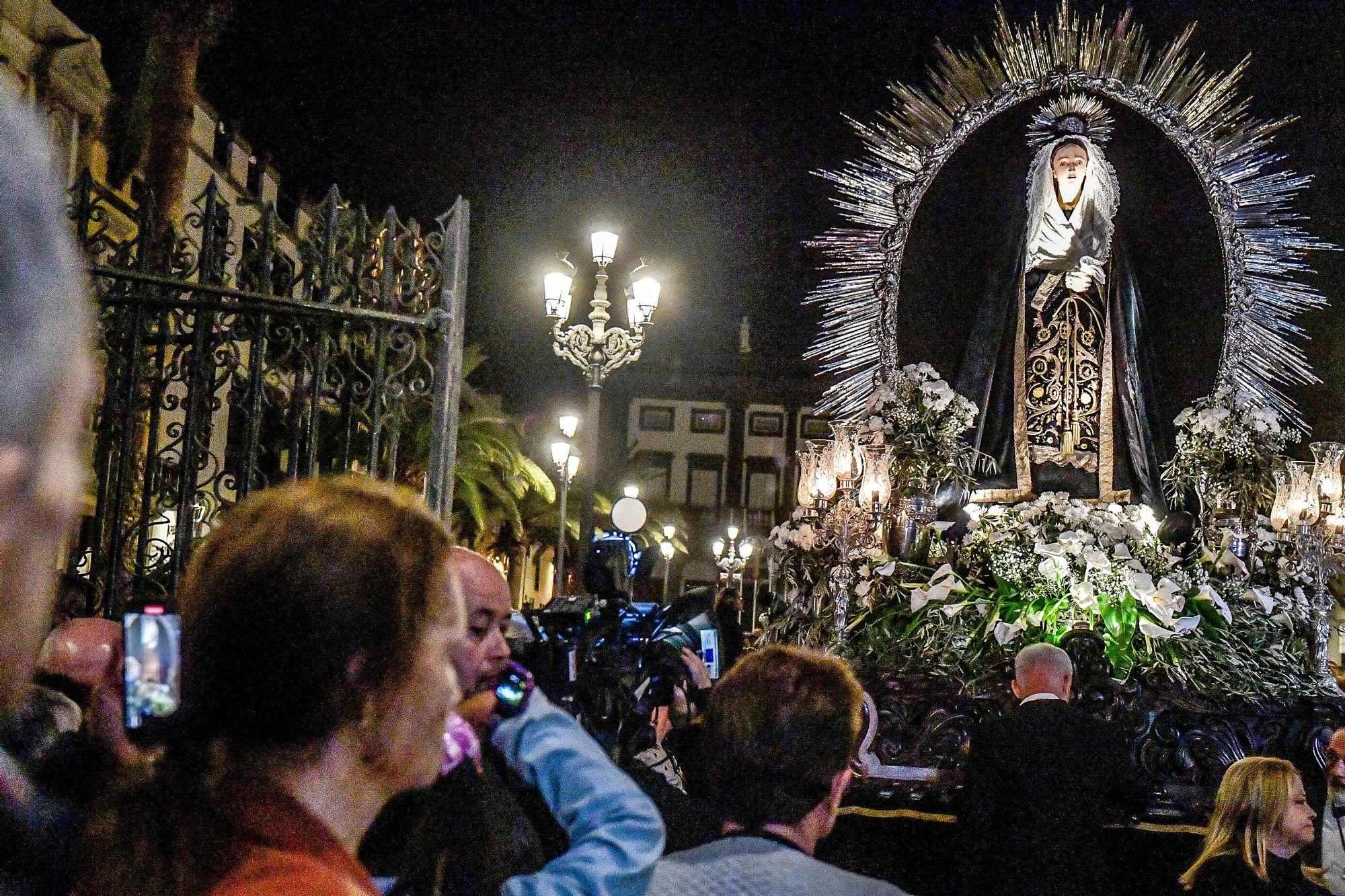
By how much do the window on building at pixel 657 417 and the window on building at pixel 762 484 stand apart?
12.9ft

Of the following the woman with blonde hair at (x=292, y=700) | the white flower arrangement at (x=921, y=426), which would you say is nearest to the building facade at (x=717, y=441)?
the white flower arrangement at (x=921, y=426)

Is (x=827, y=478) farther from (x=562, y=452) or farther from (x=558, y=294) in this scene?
(x=562, y=452)

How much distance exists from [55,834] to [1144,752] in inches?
269

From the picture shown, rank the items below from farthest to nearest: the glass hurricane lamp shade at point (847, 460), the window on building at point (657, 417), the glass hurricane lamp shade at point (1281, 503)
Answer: the window on building at point (657, 417) → the glass hurricane lamp shade at point (847, 460) → the glass hurricane lamp shade at point (1281, 503)

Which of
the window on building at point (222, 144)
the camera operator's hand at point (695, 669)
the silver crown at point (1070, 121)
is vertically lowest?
the camera operator's hand at point (695, 669)

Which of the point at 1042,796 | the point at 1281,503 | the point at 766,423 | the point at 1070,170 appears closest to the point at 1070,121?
the point at 1070,170

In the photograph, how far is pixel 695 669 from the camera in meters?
3.97

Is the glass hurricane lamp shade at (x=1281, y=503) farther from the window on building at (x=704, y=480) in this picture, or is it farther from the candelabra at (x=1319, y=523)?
the window on building at (x=704, y=480)

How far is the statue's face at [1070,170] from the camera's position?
11258 mm

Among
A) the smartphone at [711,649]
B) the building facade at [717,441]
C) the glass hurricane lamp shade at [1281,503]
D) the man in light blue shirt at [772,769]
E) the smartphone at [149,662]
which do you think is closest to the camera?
the smartphone at [149,662]

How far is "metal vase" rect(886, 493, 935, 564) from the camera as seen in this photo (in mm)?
9914

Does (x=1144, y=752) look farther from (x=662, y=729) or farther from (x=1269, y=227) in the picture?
(x=1269, y=227)

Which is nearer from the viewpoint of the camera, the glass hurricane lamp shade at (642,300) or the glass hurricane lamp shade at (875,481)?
the glass hurricane lamp shade at (875,481)

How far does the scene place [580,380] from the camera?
149 ft
